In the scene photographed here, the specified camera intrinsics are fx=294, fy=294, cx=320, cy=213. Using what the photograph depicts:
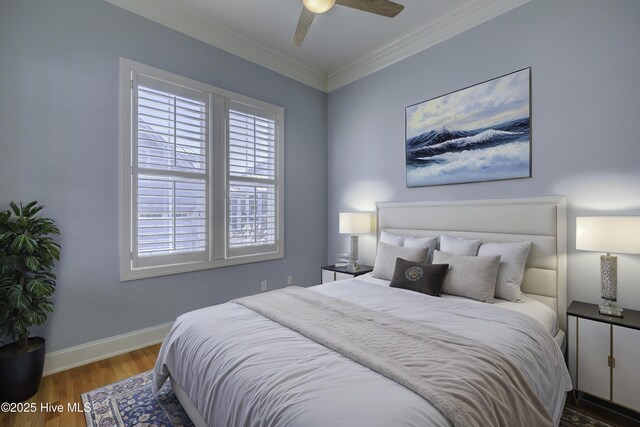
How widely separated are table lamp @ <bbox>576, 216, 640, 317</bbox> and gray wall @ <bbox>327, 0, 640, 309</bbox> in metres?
0.22

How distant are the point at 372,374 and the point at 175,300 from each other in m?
2.52

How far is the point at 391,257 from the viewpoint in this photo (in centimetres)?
287

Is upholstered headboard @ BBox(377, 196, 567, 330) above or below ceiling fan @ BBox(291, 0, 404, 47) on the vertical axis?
below

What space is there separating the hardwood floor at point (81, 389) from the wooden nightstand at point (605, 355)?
4.5 inches

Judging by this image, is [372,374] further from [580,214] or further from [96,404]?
[580,214]

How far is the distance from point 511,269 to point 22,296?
11.3 feet

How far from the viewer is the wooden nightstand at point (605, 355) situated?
5.90 ft

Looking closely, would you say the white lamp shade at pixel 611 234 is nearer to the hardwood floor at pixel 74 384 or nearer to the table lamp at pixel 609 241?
the table lamp at pixel 609 241

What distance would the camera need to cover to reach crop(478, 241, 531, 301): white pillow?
7.35 feet

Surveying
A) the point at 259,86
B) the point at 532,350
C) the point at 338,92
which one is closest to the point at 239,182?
the point at 259,86

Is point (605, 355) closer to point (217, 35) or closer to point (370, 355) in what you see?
point (370, 355)

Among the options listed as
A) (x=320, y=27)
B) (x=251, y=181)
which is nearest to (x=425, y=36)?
(x=320, y=27)

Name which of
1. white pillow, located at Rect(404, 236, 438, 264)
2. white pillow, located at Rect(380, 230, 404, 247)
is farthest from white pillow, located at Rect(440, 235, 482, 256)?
white pillow, located at Rect(380, 230, 404, 247)

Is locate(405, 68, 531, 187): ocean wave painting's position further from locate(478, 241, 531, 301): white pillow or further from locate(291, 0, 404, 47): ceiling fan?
locate(291, 0, 404, 47): ceiling fan
